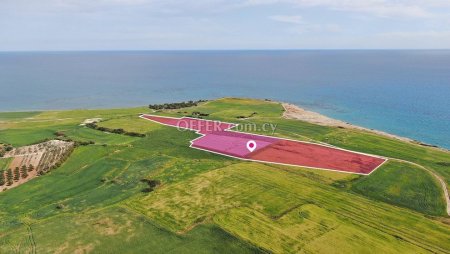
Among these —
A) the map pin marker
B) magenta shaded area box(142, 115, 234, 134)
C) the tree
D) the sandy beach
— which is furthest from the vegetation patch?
the tree

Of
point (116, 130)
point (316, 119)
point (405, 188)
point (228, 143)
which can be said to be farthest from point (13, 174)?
point (316, 119)

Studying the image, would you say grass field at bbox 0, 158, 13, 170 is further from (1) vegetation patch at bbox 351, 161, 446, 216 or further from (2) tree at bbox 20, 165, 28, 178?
(1) vegetation patch at bbox 351, 161, 446, 216

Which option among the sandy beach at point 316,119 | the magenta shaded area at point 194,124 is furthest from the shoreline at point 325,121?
the magenta shaded area at point 194,124

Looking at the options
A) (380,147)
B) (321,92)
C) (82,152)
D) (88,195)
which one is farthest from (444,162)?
(321,92)

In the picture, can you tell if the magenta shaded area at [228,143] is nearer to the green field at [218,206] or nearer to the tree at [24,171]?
the green field at [218,206]

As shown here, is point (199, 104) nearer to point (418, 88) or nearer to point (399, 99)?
point (399, 99)

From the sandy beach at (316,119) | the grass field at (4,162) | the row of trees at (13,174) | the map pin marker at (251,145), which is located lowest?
the row of trees at (13,174)
